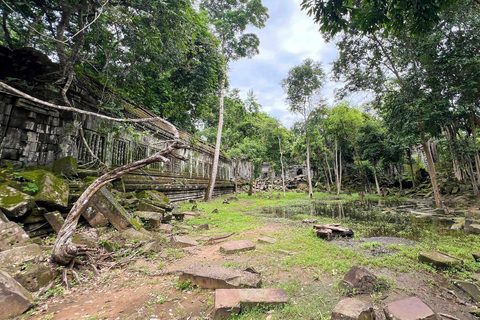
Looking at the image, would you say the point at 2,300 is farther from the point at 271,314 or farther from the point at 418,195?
the point at 418,195

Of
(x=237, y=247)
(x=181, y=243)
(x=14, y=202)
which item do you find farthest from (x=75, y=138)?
(x=237, y=247)

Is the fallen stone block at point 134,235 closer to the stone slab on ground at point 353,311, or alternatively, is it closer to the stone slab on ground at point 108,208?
the stone slab on ground at point 108,208

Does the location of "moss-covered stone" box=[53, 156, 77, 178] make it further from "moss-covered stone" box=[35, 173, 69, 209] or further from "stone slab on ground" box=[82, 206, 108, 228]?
"stone slab on ground" box=[82, 206, 108, 228]

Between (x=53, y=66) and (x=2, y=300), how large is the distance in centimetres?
584

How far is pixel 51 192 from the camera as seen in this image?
3.97m

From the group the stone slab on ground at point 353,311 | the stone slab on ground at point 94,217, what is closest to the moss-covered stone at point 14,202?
the stone slab on ground at point 94,217

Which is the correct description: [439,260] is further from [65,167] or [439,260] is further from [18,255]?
[65,167]

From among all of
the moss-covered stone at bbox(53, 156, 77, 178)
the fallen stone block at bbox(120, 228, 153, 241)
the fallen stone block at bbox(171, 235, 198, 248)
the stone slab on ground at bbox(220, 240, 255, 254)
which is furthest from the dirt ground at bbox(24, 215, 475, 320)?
the moss-covered stone at bbox(53, 156, 77, 178)

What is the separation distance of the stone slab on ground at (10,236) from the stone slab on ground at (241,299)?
3.15m

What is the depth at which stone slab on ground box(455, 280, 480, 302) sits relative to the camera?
2432 millimetres

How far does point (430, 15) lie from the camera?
126 inches

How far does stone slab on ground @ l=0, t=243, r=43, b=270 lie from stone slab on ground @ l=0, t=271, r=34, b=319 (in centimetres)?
55

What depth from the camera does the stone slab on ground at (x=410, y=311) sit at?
75.2 inches

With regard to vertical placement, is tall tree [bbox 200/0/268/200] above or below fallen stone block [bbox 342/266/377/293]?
above
